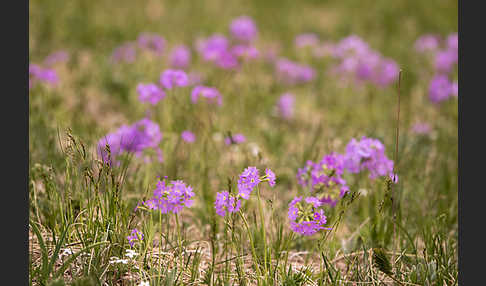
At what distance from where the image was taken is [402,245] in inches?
99.6

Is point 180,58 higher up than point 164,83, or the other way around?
point 180,58

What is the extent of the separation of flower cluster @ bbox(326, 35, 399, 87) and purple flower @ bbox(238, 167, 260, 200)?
331 centimetres

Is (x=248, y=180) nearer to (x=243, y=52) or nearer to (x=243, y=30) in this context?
(x=243, y=52)

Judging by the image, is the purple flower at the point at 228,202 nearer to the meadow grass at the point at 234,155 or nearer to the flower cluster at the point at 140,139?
the meadow grass at the point at 234,155

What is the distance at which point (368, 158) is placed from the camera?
267 centimetres

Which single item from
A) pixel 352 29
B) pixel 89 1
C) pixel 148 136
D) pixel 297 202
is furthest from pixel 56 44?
pixel 297 202

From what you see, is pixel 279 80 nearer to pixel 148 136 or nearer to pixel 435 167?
pixel 435 167

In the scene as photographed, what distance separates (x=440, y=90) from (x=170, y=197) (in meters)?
3.23

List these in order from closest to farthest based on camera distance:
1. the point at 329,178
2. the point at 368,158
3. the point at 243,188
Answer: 1. the point at 243,188
2. the point at 329,178
3. the point at 368,158

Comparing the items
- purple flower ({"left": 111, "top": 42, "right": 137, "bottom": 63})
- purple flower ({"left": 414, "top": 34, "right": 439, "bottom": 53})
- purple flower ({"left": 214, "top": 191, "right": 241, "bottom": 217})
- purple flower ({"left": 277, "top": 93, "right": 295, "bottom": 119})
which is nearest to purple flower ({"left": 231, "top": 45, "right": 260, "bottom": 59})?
purple flower ({"left": 277, "top": 93, "right": 295, "bottom": 119})

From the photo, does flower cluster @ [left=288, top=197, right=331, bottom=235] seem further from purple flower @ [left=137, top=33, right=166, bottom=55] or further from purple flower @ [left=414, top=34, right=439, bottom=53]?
purple flower @ [left=414, top=34, right=439, bottom=53]

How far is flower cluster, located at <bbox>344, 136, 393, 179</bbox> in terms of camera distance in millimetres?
2607

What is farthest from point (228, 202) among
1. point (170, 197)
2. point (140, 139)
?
point (140, 139)

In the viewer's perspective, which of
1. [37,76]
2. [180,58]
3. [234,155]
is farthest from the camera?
[180,58]
